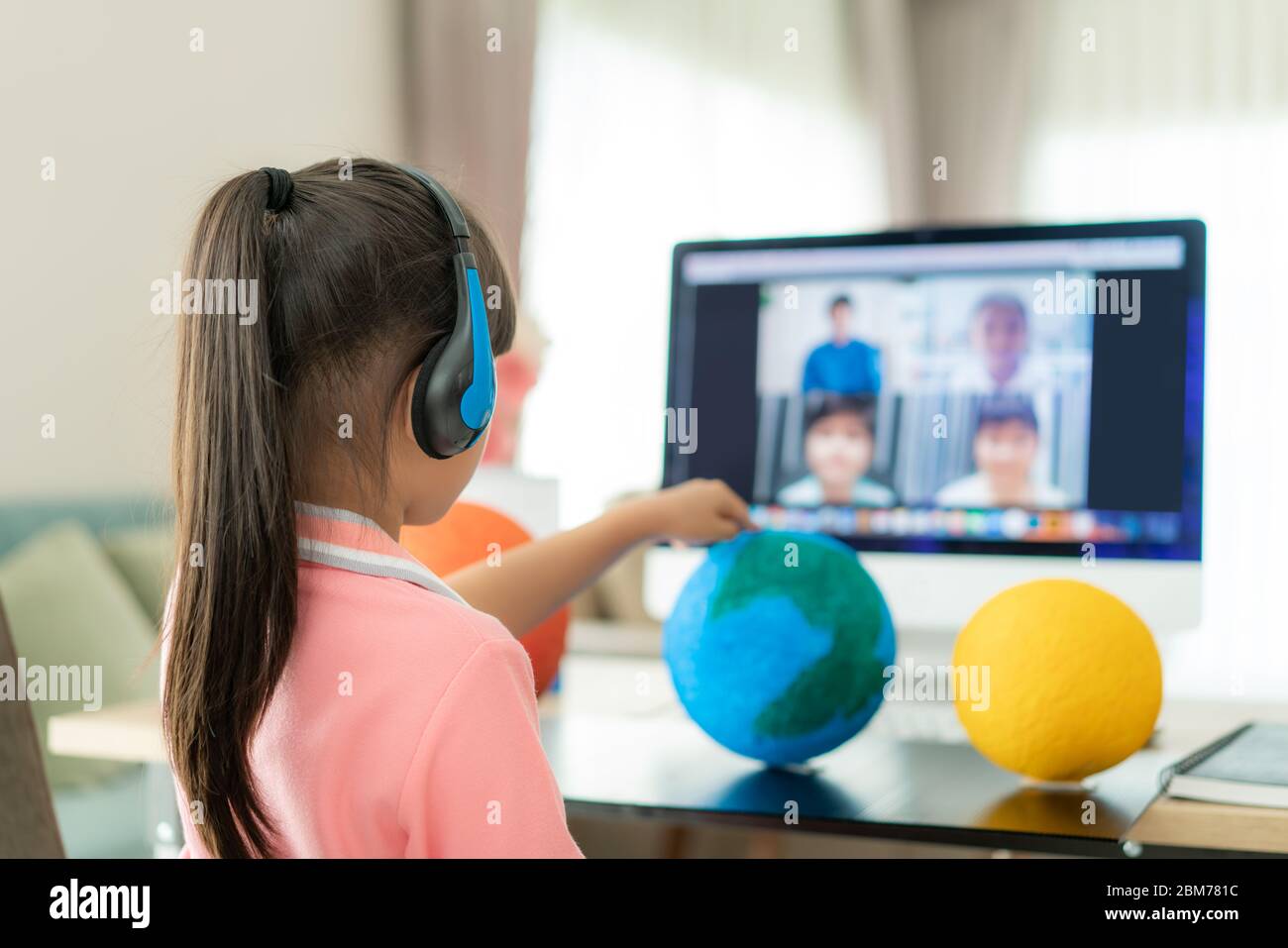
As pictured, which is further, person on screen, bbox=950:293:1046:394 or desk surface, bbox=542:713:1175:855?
person on screen, bbox=950:293:1046:394

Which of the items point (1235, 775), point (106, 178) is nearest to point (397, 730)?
point (1235, 775)

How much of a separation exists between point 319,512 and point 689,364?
2.31 feet

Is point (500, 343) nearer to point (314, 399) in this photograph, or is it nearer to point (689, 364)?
point (314, 399)

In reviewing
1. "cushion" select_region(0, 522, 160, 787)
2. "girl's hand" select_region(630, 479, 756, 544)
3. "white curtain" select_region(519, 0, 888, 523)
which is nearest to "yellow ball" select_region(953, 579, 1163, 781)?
"girl's hand" select_region(630, 479, 756, 544)

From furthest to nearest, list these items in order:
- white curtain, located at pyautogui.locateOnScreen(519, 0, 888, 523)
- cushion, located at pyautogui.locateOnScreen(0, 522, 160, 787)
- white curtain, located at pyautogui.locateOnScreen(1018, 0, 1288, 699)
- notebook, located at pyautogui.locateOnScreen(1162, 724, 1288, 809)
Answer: white curtain, located at pyautogui.locateOnScreen(1018, 0, 1288, 699) → white curtain, located at pyautogui.locateOnScreen(519, 0, 888, 523) → cushion, located at pyautogui.locateOnScreen(0, 522, 160, 787) → notebook, located at pyautogui.locateOnScreen(1162, 724, 1288, 809)

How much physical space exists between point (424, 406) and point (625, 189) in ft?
9.44

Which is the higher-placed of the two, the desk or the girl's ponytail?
the girl's ponytail

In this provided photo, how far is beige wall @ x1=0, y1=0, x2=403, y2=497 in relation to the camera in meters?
1.93

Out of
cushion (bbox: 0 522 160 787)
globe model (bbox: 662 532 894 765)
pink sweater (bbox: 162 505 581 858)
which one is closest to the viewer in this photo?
pink sweater (bbox: 162 505 581 858)

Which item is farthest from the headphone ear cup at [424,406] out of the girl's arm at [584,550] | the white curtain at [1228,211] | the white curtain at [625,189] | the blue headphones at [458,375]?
the white curtain at [1228,211]

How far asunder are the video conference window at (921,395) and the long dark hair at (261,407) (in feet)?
2.17

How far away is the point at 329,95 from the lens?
2.58 metres

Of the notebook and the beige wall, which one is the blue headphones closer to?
the notebook

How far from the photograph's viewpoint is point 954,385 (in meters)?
1.20
